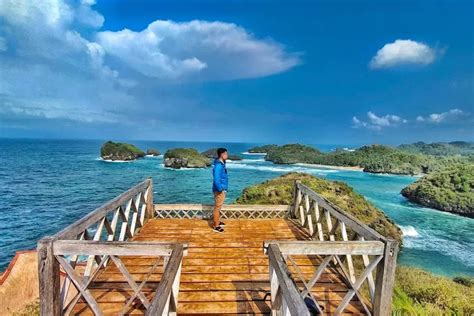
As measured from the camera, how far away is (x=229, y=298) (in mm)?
4848

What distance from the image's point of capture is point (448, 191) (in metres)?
38.1

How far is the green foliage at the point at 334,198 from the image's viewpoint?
68.5 ft

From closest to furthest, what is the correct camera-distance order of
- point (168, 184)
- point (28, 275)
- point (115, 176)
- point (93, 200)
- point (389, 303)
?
1. point (389, 303)
2. point (28, 275)
3. point (93, 200)
4. point (168, 184)
5. point (115, 176)

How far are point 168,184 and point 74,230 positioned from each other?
45.9 m

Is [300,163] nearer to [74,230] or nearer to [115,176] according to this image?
[115,176]

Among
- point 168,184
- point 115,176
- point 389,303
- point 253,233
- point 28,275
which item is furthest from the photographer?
point 115,176

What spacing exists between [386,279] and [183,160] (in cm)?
7213

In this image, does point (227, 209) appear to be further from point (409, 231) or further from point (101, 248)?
point (409, 231)

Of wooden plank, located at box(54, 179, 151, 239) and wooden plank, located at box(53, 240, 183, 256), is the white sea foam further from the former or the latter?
wooden plank, located at box(53, 240, 183, 256)

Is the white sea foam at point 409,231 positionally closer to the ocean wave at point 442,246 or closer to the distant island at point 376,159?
the ocean wave at point 442,246

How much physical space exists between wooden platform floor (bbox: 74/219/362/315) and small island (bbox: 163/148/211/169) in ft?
218

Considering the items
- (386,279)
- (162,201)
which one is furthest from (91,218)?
(162,201)

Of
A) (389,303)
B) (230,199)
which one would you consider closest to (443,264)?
(389,303)

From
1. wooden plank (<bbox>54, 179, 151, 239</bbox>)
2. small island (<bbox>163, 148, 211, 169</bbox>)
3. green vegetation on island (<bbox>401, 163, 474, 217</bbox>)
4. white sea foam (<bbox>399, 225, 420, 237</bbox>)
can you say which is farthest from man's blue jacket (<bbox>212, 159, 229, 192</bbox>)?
small island (<bbox>163, 148, 211, 169</bbox>)
